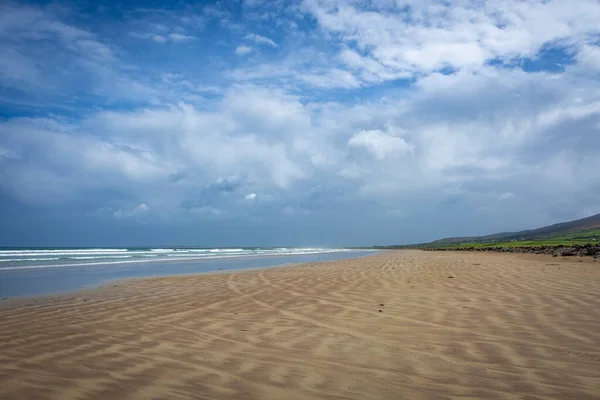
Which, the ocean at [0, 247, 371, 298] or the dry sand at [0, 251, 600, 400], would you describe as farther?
the ocean at [0, 247, 371, 298]

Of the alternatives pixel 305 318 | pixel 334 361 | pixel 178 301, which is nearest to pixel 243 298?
pixel 178 301

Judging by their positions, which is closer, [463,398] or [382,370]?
[463,398]

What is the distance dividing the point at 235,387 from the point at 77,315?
20.1 feet

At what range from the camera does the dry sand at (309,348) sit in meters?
4.19

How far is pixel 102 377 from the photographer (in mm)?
4625

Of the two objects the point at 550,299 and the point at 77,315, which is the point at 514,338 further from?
the point at 77,315

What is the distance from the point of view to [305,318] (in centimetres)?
796

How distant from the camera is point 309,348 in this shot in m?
5.71

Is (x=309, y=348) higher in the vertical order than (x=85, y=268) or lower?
lower

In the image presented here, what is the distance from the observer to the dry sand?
4.19 m

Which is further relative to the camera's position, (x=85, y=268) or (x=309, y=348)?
(x=85, y=268)

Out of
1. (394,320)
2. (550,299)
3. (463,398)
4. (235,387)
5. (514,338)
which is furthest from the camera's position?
(550,299)

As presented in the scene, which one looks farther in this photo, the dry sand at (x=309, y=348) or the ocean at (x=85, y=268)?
the ocean at (x=85, y=268)

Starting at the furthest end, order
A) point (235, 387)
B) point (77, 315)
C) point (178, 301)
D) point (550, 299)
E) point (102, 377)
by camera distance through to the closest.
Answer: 1. point (178, 301)
2. point (550, 299)
3. point (77, 315)
4. point (102, 377)
5. point (235, 387)
